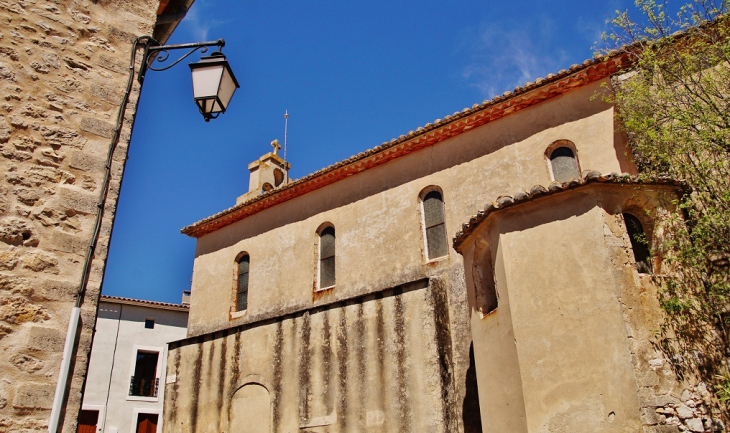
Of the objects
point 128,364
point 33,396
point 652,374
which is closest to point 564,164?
point 652,374

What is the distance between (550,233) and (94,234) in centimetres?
596

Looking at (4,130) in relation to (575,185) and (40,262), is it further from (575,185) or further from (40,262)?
(575,185)

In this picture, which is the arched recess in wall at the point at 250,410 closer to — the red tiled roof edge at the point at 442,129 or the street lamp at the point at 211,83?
the red tiled roof edge at the point at 442,129

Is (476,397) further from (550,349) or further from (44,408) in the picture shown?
(44,408)

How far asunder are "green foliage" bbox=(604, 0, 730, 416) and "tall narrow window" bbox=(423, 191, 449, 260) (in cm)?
407

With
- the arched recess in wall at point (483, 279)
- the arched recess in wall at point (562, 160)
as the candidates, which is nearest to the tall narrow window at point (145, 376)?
the arched recess in wall at point (483, 279)

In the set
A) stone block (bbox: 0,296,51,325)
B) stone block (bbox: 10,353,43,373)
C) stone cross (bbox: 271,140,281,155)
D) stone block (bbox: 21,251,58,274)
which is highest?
stone cross (bbox: 271,140,281,155)

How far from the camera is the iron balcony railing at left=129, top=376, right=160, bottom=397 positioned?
2519 centimetres

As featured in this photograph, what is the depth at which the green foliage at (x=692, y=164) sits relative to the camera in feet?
24.6

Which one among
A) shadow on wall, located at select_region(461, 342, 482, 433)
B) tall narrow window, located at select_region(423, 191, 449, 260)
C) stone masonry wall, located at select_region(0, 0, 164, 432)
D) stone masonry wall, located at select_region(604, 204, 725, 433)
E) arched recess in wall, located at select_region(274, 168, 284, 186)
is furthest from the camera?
arched recess in wall, located at select_region(274, 168, 284, 186)

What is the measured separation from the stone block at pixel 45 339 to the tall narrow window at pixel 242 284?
11.1m

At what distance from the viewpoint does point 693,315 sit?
25.0 ft

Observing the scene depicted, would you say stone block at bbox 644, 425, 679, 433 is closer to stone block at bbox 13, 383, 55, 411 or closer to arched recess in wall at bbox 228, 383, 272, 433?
stone block at bbox 13, 383, 55, 411

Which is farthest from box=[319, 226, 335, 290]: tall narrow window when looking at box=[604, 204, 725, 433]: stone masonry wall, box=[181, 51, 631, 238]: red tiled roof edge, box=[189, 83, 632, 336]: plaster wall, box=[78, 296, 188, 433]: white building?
box=[78, 296, 188, 433]: white building
